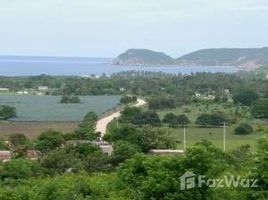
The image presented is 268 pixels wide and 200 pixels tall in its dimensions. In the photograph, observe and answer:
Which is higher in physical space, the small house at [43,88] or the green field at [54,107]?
the small house at [43,88]

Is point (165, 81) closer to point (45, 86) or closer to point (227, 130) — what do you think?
point (45, 86)

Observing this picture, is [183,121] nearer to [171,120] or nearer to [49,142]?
[171,120]

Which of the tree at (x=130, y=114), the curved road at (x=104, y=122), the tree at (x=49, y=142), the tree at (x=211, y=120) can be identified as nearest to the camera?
the tree at (x=49, y=142)

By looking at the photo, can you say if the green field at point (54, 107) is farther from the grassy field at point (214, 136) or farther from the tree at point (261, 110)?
the tree at point (261, 110)

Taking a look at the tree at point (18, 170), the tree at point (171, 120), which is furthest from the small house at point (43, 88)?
the tree at point (18, 170)

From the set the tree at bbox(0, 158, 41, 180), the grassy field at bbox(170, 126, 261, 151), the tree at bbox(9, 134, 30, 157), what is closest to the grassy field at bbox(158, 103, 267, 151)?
the grassy field at bbox(170, 126, 261, 151)

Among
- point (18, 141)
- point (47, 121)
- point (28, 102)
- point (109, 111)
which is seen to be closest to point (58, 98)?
point (28, 102)

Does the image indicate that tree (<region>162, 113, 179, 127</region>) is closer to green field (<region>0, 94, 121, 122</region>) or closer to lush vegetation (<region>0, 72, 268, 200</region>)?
lush vegetation (<region>0, 72, 268, 200</region>)
